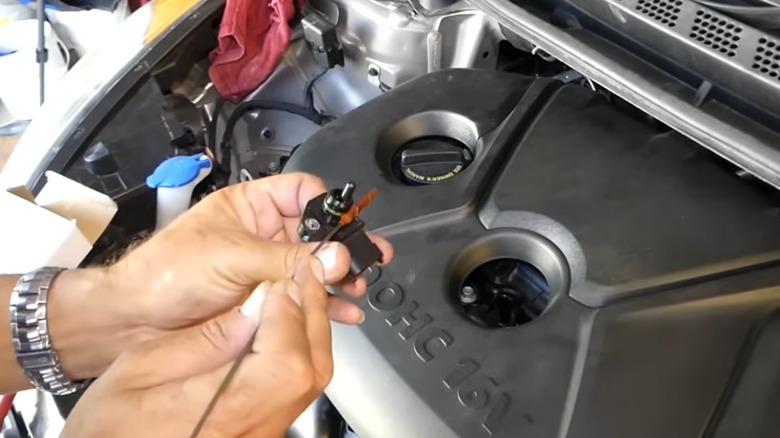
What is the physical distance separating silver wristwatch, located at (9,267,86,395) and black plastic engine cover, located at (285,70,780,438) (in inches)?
11.2

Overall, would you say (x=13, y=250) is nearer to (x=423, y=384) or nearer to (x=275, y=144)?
(x=275, y=144)

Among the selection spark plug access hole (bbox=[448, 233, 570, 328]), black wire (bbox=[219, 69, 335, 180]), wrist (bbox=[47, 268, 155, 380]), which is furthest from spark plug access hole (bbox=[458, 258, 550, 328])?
black wire (bbox=[219, 69, 335, 180])

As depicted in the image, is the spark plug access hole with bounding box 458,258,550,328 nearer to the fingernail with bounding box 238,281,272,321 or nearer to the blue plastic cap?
the fingernail with bounding box 238,281,272,321

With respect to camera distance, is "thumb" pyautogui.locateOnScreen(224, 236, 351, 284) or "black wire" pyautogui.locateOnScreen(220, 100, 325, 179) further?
"black wire" pyautogui.locateOnScreen(220, 100, 325, 179)

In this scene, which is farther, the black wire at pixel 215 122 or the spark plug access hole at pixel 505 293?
the black wire at pixel 215 122

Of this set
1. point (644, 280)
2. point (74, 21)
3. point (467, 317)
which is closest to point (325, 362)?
point (467, 317)

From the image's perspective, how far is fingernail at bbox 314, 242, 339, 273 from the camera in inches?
23.0

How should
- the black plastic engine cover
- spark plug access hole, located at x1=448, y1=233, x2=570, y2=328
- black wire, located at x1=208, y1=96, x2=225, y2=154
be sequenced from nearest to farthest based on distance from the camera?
the black plastic engine cover < spark plug access hole, located at x1=448, y1=233, x2=570, y2=328 < black wire, located at x1=208, y1=96, x2=225, y2=154

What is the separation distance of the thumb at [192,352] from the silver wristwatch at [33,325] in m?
0.22

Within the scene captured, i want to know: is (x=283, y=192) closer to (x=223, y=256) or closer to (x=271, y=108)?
(x=223, y=256)

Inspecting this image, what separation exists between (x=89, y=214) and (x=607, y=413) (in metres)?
0.65

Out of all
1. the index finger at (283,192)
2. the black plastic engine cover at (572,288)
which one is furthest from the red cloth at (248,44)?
the index finger at (283,192)

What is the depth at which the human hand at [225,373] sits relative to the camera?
50 centimetres

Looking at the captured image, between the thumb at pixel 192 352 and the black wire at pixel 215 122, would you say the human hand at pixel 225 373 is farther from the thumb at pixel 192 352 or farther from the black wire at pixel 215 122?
the black wire at pixel 215 122
